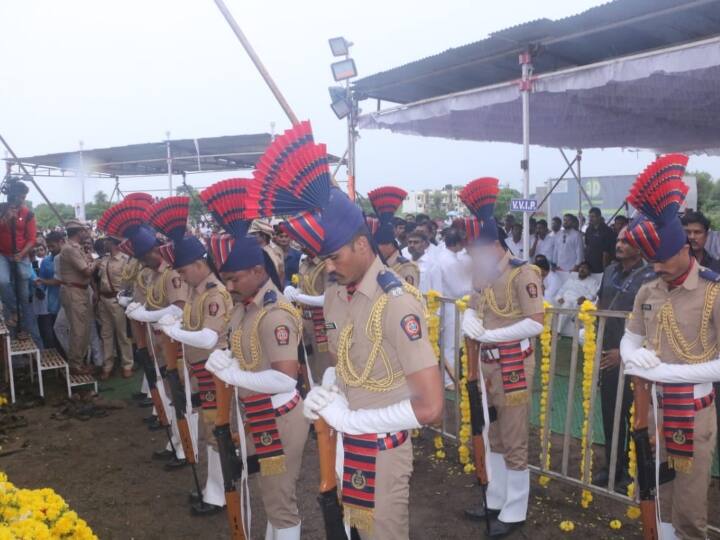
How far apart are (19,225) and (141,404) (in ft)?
10.4

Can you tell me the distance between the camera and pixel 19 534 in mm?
1984

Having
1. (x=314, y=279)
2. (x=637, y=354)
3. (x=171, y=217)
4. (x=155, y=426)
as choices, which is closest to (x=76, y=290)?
(x=155, y=426)

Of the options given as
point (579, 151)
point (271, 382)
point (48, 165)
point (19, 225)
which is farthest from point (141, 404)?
point (48, 165)

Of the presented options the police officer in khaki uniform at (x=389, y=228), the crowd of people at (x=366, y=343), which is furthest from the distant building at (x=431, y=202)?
the crowd of people at (x=366, y=343)

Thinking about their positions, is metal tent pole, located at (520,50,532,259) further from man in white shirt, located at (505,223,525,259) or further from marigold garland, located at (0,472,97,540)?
marigold garland, located at (0,472,97,540)

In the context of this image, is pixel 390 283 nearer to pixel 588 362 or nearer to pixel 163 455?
pixel 588 362

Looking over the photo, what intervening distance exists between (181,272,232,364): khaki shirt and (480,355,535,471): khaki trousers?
1.97 meters

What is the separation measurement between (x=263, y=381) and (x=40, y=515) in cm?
122

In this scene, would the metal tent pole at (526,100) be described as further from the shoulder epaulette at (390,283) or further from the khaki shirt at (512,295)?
the shoulder epaulette at (390,283)

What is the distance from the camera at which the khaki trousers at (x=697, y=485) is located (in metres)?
3.04

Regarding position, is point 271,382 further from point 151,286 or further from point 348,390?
point 151,286

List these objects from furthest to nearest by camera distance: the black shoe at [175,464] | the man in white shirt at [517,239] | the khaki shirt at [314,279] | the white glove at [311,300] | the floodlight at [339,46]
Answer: the man in white shirt at [517,239]
the floodlight at [339,46]
the khaki shirt at [314,279]
the white glove at [311,300]
the black shoe at [175,464]

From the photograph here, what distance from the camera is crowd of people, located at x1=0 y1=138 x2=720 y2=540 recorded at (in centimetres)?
234

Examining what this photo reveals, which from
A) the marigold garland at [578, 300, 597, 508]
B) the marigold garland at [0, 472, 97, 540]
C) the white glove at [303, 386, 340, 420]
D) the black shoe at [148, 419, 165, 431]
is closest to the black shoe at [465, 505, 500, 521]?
the marigold garland at [578, 300, 597, 508]
